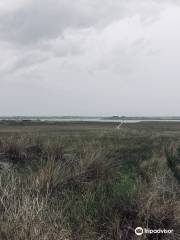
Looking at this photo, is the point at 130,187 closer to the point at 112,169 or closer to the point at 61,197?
the point at 61,197

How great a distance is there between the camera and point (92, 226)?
22.4 ft

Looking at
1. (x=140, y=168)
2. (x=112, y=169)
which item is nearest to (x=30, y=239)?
(x=112, y=169)

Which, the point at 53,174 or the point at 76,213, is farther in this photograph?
the point at 53,174

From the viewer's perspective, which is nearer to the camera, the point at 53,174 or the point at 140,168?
the point at 53,174

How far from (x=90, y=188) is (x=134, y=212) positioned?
2.19 metres

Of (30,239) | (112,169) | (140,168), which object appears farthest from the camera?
(140,168)

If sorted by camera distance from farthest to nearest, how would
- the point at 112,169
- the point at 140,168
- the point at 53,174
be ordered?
the point at 140,168, the point at 112,169, the point at 53,174

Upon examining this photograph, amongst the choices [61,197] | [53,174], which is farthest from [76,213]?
[53,174]

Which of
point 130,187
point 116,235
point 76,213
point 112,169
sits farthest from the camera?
point 112,169

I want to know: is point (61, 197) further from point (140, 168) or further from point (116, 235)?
point (140, 168)

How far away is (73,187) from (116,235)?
298cm

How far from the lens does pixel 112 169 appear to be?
37.2 feet

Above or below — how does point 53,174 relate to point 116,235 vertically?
above

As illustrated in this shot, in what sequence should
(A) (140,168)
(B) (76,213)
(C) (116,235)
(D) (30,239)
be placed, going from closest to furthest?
(D) (30,239), (C) (116,235), (B) (76,213), (A) (140,168)
